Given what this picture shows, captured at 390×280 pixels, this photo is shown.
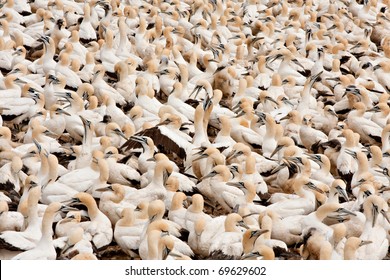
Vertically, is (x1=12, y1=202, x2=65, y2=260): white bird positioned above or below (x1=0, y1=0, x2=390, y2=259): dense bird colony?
above

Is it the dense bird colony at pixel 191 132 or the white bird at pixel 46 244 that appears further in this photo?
the dense bird colony at pixel 191 132

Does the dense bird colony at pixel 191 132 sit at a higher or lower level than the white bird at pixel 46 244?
lower

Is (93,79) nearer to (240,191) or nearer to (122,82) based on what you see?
(122,82)

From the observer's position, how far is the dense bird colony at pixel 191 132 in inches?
382

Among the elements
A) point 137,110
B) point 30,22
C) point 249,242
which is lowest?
point 30,22

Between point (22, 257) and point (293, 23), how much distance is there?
9521mm

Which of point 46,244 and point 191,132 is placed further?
point 191,132

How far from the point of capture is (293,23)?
17.2m

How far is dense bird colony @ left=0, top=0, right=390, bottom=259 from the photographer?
971 cm

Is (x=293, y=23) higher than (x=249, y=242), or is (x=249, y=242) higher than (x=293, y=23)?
(x=249, y=242)

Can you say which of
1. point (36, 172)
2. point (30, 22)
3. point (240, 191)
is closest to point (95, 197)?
point (36, 172)

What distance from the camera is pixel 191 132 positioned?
1242 centimetres

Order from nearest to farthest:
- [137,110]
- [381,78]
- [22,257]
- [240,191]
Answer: [22,257], [240,191], [137,110], [381,78]

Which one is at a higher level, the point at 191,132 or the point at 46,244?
the point at 46,244
